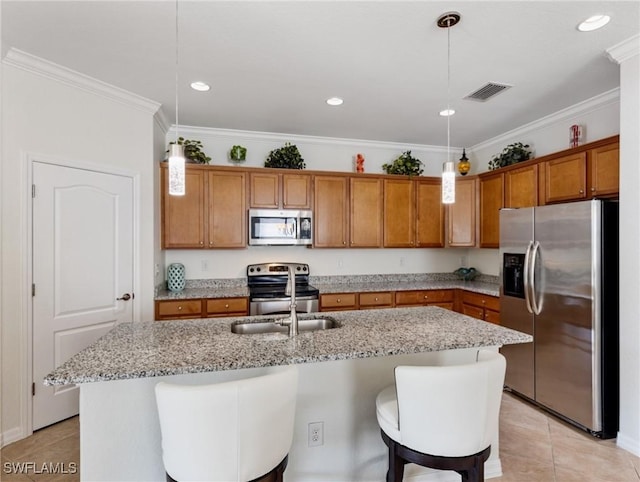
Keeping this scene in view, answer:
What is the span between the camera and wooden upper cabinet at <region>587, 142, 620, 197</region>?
2689 millimetres

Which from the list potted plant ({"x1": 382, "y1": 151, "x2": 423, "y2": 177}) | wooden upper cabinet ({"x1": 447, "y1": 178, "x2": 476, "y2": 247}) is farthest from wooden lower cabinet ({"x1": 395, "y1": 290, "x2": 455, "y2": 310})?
potted plant ({"x1": 382, "y1": 151, "x2": 423, "y2": 177})

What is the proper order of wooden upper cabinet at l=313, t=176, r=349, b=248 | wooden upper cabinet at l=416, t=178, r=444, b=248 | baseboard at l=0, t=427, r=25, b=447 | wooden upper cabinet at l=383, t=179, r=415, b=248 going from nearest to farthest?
baseboard at l=0, t=427, r=25, b=447 < wooden upper cabinet at l=313, t=176, r=349, b=248 < wooden upper cabinet at l=383, t=179, r=415, b=248 < wooden upper cabinet at l=416, t=178, r=444, b=248

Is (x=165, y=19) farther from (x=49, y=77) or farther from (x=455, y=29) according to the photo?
(x=455, y=29)

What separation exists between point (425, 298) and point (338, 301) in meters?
1.10

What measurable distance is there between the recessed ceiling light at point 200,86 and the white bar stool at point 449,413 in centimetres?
273

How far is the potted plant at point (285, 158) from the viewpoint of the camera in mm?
4152

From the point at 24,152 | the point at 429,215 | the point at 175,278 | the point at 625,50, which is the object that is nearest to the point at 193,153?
the point at 175,278

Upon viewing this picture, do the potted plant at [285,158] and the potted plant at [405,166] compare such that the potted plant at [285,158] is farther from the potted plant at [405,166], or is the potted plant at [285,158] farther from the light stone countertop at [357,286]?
the light stone countertop at [357,286]

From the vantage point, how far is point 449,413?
1409 millimetres

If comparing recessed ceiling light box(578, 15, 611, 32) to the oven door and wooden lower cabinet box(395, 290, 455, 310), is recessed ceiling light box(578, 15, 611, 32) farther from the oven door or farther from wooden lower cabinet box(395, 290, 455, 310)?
the oven door

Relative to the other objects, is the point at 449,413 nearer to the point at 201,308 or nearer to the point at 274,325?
the point at 274,325

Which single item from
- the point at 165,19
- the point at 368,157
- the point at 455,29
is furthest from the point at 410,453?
the point at 368,157

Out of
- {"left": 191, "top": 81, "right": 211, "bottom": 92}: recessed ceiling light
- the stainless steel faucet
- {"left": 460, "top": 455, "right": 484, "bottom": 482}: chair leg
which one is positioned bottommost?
{"left": 460, "top": 455, "right": 484, "bottom": 482}: chair leg

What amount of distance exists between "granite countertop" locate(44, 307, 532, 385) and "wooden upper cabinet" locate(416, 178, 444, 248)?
242 cm
